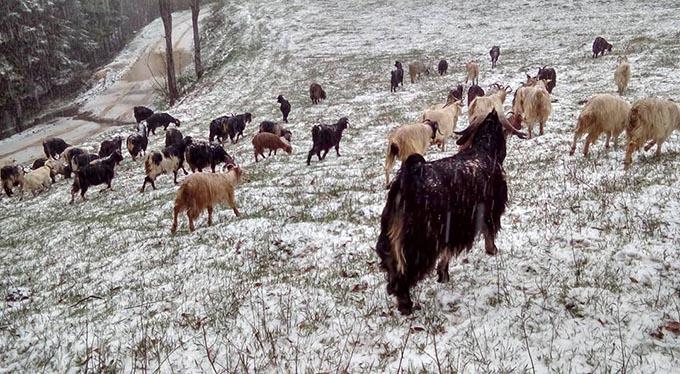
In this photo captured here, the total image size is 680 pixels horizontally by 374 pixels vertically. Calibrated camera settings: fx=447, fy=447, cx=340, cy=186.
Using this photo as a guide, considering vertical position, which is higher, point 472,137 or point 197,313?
point 472,137

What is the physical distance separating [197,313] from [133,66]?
47866 mm

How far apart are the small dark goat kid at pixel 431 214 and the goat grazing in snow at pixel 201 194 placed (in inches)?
196

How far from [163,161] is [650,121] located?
1212cm

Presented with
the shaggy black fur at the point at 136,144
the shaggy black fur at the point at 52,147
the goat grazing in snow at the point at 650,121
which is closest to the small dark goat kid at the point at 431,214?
the goat grazing in snow at the point at 650,121

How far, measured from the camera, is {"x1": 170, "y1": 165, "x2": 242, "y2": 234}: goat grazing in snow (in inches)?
324

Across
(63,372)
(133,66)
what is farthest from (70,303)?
(133,66)

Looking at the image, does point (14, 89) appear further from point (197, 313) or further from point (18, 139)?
point (197, 313)

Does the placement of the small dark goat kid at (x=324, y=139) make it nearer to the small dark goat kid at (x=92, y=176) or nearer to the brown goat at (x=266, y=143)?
the brown goat at (x=266, y=143)

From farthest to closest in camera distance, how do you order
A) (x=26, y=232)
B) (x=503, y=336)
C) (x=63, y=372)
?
(x=26, y=232) → (x=63, y=372) → (x=503, y=336)

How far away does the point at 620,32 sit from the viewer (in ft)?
98.7

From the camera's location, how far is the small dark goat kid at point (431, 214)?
4098mm

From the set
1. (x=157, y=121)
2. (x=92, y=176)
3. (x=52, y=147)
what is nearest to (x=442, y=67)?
(x=157, y=121)

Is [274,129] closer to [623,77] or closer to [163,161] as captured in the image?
[163,161]

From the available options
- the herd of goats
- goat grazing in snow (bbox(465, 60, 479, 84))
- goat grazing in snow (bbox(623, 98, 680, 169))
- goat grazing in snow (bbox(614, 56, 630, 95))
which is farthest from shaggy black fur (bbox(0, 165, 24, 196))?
goat grazing in snow (bbox(614, 56, 630, 95))
